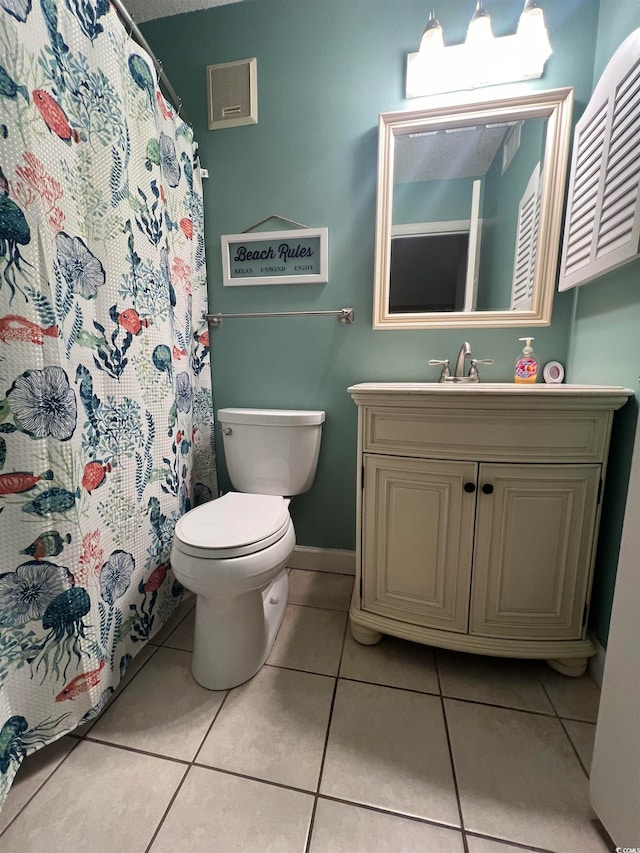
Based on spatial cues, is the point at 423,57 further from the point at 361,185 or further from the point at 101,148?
the point at 101,148

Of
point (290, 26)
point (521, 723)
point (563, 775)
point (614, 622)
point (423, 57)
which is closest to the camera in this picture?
point (614, 622)

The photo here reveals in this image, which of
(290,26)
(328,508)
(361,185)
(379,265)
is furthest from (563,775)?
(290,26)

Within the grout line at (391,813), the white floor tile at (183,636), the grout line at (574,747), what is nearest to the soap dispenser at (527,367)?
the grout line at (574,747)

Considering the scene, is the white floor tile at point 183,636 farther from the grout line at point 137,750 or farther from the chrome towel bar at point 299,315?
the chrome towel bar at point 299,315

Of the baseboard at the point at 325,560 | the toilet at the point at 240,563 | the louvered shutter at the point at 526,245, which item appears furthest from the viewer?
the baseboard at the point at 325,560

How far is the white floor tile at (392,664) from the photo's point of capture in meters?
1.04

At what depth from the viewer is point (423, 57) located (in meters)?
1.19

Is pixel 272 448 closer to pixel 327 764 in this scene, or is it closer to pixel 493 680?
pixel 327 764

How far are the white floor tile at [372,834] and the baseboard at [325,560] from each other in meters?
0.87

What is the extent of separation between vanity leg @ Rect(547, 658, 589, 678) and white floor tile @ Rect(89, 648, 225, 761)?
100cm

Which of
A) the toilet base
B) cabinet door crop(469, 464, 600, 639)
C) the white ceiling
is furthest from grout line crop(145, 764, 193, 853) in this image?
the white ceiling

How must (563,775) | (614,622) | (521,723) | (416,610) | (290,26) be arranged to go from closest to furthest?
1. (614,622)
2. (563,775)
3. (521,723)
4. (416,610)
5. (290,26)

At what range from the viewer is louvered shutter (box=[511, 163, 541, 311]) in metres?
1.26

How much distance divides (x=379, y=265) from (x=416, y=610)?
4.03 ft
